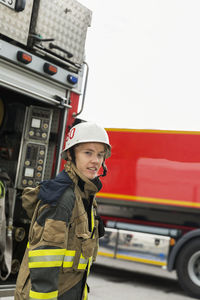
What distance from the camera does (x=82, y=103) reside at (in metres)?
4.79

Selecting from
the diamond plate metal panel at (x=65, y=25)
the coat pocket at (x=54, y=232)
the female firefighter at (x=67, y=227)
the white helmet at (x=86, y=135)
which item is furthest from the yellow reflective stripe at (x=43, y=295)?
the diamond plate metal panel at (x=65, y=25)

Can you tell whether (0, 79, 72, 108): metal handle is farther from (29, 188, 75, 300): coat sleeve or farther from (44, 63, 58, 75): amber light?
(29, 188, 75, 300): coat sleeve

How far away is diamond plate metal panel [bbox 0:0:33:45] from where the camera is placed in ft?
13.3

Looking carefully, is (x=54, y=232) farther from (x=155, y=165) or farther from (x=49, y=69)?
(x=155, y=165)

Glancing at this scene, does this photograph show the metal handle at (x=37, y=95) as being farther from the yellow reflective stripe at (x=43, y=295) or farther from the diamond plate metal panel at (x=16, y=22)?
the yellow reflective stripe at (x=43, y=295)

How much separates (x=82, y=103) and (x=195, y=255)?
12.3 feet

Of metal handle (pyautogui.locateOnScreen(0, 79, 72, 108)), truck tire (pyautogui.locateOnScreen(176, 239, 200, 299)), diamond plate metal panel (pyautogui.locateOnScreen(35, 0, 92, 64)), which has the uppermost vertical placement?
diamond plate metal panel (pyautogui.locateOnScreen(35, 0, 92, 64))

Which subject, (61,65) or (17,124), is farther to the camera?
(17,124)

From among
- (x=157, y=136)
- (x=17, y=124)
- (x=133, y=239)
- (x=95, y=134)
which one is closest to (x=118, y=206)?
(x=133, y=239)

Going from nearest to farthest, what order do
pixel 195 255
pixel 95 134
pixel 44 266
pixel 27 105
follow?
pixel 44 266 → pixel 95 134 → pixel 27 105 → pixel 195 255

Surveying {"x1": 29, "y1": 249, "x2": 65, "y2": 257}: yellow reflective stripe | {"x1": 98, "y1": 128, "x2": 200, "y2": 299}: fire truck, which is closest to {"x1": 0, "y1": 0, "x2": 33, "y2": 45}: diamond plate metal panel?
{"x1": 29, "y1": 249, "x2": 65, "y2": 257}: yellow reflective stripe

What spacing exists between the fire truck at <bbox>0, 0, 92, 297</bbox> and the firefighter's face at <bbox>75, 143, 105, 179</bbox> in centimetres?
196

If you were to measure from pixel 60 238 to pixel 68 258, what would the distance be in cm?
19

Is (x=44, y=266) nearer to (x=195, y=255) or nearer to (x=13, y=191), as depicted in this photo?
(x=13, y=191)
